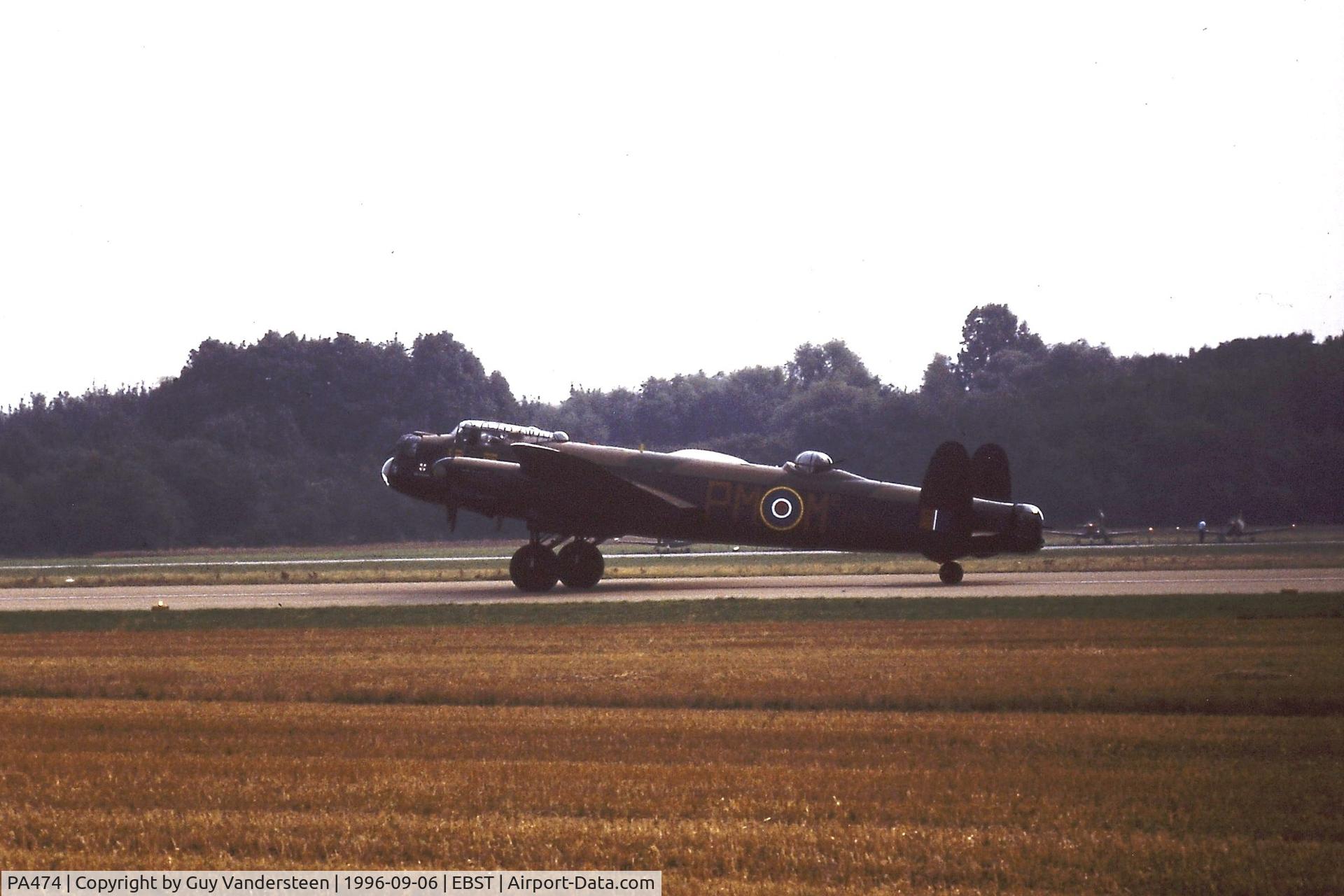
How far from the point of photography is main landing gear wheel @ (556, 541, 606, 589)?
31.6 m

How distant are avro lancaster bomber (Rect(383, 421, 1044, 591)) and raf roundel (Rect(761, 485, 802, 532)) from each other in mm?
23

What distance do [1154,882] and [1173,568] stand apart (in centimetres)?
2747

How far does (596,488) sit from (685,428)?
53.7 meters

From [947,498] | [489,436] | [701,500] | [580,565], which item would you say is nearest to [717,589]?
[701,500]

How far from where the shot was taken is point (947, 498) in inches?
1158

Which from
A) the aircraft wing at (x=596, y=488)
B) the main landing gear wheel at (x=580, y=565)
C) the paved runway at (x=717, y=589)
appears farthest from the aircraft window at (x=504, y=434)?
the paved runway at (x=717, y=589)

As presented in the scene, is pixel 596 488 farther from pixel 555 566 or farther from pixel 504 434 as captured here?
pixel 504 434

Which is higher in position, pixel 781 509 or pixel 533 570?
pixel 781 509

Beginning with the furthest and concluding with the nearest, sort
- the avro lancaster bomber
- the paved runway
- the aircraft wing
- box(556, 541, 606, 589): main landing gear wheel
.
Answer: box(556, 541, 606, 589): main landing gear wheel
the aircraft wing
the avro lancaster bomber
the paved runway

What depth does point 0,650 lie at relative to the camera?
Result: 20688 millimetres

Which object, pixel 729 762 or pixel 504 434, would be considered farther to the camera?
pixel 504 434

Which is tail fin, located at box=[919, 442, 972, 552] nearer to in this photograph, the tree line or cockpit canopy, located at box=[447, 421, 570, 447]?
cockpit canopy, located at box=[447, 421, 570, 447]

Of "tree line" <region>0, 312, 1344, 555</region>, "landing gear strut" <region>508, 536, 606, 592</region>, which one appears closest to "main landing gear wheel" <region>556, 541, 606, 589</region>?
"landing gear strut" <region>508, 536, 606, 592</region>

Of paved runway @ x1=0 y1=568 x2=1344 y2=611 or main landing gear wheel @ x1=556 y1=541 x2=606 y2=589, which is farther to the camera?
main landing gear wheel @ x1=556 y1=541 x2=606 y2=589
